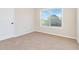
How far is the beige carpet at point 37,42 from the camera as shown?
51.4 inches

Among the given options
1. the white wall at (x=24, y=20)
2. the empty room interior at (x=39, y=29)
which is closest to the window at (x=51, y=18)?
the empty room interior at (x=39, y=29)

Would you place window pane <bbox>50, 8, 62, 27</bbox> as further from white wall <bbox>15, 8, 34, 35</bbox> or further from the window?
white wall <bbox>15, 8, 34, 35</bbox>

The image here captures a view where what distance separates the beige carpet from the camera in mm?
1305

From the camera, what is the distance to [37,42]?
144 centimetres

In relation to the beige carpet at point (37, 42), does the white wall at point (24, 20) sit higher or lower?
higher

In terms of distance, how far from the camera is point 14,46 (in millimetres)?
1353

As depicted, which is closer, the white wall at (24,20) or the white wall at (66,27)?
the white wall at (66,27)

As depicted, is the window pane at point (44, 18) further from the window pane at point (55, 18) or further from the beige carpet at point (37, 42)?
the beige carpet at point (37, 42)

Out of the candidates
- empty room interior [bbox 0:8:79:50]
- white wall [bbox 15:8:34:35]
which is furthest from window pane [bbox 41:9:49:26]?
white wall [bbox 15:8:34:35]

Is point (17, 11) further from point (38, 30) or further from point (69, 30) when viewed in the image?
point (69, 30)

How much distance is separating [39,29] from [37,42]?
0.73 feet

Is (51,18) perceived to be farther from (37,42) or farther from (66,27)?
(37,42)

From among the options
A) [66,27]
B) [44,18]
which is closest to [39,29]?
[44,18]
